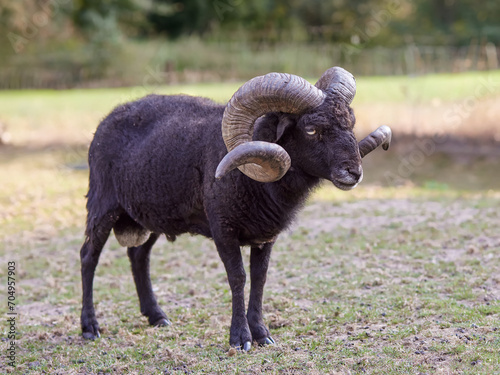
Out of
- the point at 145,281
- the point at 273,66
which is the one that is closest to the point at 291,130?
the point at 145,281

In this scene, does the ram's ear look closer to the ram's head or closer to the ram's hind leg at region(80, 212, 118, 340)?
the ram's head

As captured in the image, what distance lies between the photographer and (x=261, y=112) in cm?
677

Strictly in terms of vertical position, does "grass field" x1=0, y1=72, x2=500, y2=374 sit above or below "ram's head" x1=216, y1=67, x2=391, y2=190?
below

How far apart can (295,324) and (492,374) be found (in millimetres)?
2613

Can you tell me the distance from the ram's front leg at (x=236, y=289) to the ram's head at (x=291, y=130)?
879 mm

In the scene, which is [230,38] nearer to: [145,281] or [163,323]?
[145,281]

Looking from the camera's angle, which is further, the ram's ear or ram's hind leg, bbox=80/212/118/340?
ram's hind leg, bbox=80/212/118/340

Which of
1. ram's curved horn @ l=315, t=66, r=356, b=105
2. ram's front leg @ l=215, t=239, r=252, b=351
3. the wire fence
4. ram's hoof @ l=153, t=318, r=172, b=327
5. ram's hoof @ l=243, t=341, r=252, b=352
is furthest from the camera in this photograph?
the wire fence

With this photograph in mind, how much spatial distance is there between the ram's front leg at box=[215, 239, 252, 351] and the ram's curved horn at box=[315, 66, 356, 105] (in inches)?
74.5

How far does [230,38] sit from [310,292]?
1678 inches

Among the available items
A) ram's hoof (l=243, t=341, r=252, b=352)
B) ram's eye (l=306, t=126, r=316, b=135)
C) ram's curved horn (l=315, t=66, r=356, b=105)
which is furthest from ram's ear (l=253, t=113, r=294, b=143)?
ram's hoof (l=243, t=341, r=252, b=352)

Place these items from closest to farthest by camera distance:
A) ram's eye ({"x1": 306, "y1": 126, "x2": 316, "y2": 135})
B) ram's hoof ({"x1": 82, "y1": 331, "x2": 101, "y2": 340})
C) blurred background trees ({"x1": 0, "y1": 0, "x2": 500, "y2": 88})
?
ram's eye ({"x1": 306, "y1": 126, "x2": 316, "y2": 135}), ram's hoof ({"x1": 82, "y1": 331, "x2": 101, "y2": 340}), blurred background trees ({"x1": 0, "y1": 0, "x2": 500, "y2": 88})

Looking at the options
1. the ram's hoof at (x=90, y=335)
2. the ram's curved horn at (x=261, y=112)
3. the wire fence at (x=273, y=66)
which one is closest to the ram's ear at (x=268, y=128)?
the ram's curved horn at (x=261, y=112)

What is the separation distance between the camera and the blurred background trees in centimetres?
3700
